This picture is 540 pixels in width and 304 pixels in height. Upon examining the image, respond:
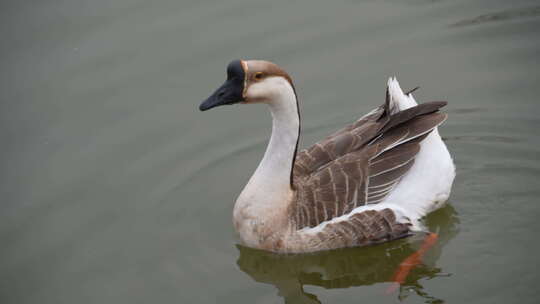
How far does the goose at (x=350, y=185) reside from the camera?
6.47 m

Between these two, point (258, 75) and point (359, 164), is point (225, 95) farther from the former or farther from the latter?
point (359, 164)

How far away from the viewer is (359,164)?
661cm

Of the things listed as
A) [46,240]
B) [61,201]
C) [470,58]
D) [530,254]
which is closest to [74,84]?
[61,201]

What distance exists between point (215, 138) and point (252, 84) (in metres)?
2.58

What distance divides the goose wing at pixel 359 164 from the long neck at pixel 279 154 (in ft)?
0.87

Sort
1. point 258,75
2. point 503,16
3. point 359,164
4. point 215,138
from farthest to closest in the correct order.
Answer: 1. point 503,16
2. point 215,138
3. point 359,164
4. point 258,75

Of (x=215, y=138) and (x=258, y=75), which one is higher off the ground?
(x=258, y=75)

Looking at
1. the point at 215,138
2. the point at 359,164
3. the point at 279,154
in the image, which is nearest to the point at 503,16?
the point at 359,164

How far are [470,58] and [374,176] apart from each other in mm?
3414

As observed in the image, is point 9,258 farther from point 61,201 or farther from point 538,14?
point 538,14

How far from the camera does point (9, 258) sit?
721 centimetres

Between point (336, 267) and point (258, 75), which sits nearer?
point (258, 75)

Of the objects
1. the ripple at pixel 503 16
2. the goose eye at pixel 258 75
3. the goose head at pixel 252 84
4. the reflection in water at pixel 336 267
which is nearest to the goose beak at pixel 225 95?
the goose head at pixel 252 84

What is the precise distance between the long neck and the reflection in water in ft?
2.14
